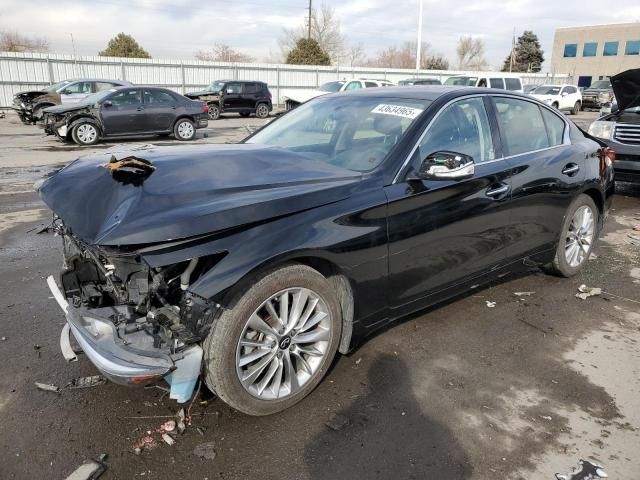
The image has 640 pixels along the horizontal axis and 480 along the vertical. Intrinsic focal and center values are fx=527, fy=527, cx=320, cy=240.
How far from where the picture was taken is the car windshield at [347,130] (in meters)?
3.47

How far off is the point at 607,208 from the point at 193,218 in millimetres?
4404

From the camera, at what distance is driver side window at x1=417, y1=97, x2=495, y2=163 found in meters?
3.51

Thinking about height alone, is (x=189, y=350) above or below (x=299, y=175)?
below

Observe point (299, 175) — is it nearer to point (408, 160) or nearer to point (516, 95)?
point (408, 160)

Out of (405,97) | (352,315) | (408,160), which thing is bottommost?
(352,315)

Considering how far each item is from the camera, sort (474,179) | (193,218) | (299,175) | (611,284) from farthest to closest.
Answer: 1. (611,284)
2. (474,179)
3. (299,175)
4. (193,218)

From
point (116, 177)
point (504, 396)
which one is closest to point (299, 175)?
point (116, 177)

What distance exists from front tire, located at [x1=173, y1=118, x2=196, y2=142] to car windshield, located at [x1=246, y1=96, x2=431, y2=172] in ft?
41.9

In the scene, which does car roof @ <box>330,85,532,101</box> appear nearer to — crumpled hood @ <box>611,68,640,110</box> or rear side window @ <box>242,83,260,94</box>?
crumpled hood @ <box>611,68,640,110</box>

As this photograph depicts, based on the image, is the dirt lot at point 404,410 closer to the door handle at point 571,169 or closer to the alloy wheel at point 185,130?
the door handle at point 571,169

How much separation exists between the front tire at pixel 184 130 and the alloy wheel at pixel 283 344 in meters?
14.6

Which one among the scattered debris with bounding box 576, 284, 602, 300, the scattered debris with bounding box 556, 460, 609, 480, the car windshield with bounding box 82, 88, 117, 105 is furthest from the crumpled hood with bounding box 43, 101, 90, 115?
the scattered debris with bounding box 556, 460, 609, 480

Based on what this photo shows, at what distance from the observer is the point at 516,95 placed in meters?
4.37

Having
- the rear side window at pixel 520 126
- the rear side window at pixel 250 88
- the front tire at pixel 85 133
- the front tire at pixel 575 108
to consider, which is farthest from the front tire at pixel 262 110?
the rear side window at pixel 520 126
